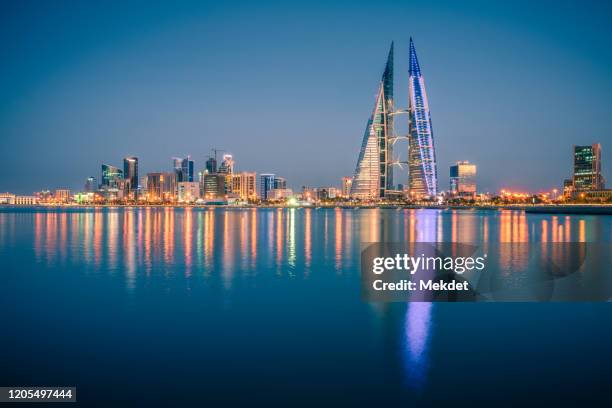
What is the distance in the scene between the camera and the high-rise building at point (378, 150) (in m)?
177

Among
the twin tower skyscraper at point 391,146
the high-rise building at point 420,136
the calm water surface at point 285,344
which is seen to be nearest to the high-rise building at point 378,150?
the twin tower skyscraper at point 391,146

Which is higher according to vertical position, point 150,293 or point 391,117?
point 391,117

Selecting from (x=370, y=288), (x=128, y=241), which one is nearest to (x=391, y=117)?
(x=128, y=241)

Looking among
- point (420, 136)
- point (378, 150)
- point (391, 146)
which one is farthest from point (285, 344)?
point (391, 146)

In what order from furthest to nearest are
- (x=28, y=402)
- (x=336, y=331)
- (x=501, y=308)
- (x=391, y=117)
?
(x=391, y=117)
(x=501, y=308)
(x=336, y=331)
(x=28, y=402)

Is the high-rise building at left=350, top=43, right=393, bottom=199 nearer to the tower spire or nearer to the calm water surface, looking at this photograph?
the tower spire

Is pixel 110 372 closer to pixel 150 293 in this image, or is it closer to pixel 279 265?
pixel 150 293

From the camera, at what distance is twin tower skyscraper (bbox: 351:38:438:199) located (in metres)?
168

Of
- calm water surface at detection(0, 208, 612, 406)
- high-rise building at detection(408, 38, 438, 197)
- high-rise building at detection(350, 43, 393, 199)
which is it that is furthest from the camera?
high-rise building at detection(350, 43, 393, 199)

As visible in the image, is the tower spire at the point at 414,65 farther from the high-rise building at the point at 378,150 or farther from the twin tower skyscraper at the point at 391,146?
the high-rise building at the point at 378,150

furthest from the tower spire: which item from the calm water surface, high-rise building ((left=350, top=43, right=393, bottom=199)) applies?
the calm water surface

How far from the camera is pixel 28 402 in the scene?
22.9 feet

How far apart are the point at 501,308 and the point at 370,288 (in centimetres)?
445

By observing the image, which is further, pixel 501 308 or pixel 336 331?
pixel 501 308
